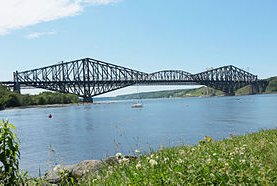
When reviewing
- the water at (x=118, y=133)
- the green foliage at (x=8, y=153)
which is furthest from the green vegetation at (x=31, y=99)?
the green foliage at (x=8, y=153)

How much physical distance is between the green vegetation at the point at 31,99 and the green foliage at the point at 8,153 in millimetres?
133001

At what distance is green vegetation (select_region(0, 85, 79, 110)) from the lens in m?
135

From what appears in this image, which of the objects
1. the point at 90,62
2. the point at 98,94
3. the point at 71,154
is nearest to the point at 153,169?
the point at 71,154

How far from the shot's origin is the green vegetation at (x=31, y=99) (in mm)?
134750

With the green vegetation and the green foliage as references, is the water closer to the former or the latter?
the green foliage

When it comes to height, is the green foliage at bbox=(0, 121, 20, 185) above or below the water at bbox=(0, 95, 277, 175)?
above

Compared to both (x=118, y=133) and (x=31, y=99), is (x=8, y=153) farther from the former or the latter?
(x=31, y=99)

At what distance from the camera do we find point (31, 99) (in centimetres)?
15438

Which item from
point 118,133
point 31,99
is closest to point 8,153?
point 118,133

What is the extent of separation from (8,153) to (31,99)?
155031 mm

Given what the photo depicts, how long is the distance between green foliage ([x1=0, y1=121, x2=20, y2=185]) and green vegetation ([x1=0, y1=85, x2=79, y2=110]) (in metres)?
133

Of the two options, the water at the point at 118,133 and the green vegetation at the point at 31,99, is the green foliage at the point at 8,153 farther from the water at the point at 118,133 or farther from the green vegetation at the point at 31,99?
the green vegetation at the point at 31,99

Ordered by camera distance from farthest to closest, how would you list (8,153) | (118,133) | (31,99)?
1. (31,99)
2. (118,133)
3. (8,153)

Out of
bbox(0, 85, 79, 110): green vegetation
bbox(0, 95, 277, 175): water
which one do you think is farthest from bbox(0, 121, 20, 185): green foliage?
bbox(0, 85, 79, 110): green vegetation
